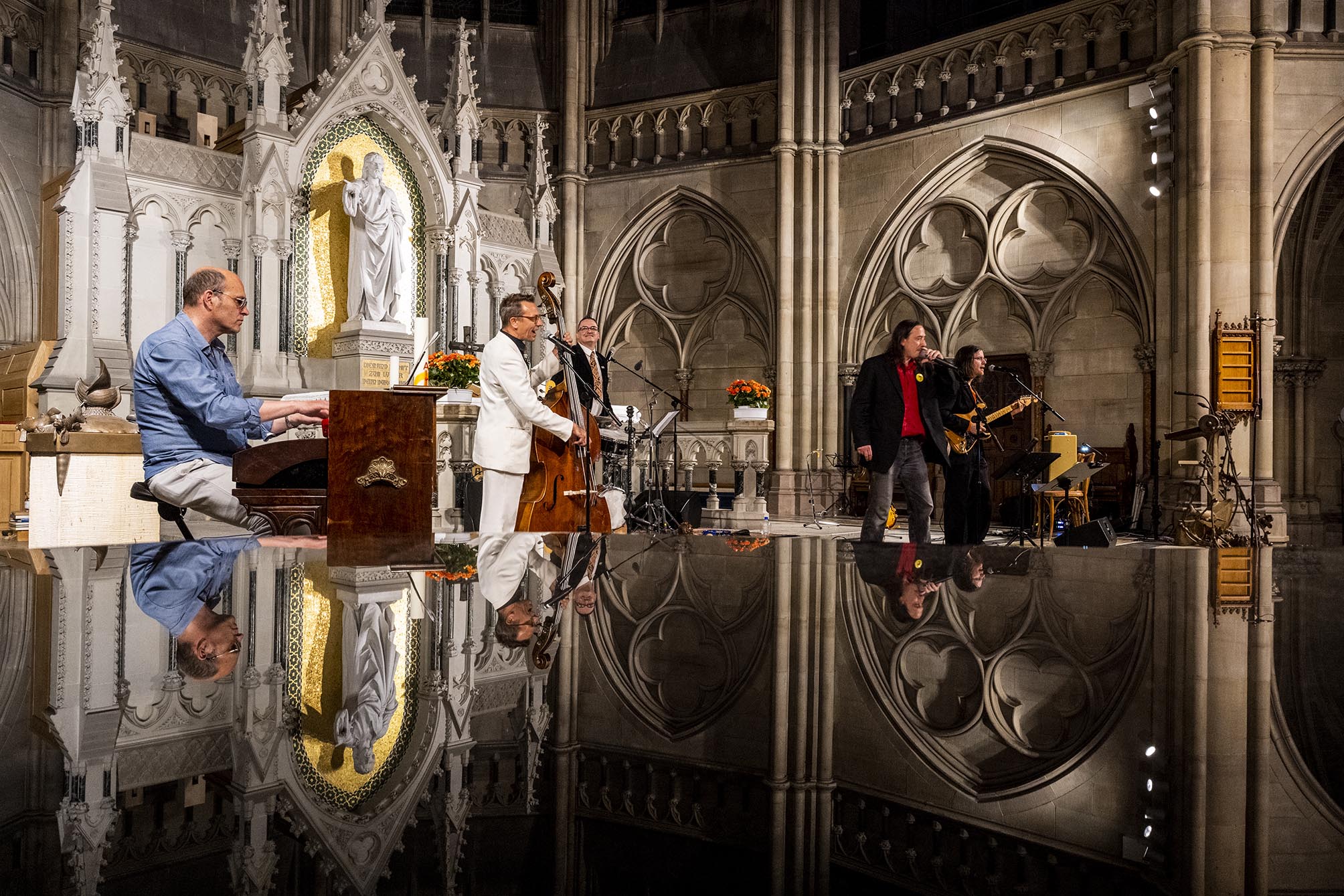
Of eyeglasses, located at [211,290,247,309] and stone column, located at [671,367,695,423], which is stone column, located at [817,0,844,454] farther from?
eyeglasses, located at [211,290,247,309]

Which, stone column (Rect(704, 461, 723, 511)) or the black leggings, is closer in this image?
the black leggings

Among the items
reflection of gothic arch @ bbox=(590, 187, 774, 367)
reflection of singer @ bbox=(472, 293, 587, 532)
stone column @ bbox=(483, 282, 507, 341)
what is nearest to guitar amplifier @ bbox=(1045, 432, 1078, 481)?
reflection of gothic arch @ bbox=(590, 187, 774, 367)

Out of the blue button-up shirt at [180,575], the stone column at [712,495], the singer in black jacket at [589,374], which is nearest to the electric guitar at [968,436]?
the singer in black jacket at [589,374]

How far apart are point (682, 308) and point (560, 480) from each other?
11.3 metres

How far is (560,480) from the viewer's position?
16.9 ft

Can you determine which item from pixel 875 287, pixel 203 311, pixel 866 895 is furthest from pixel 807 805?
pixel 875 287

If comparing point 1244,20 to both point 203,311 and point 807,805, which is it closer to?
point 203,311

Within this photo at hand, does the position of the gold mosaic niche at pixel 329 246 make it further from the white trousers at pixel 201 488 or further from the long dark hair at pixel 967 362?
the white trousers at pixel 201 488

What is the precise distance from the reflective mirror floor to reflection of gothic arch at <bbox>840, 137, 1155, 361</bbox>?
10.8 m

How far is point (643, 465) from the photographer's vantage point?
40.0ft

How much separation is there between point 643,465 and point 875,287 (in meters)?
4.68

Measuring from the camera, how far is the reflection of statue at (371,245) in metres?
11.3

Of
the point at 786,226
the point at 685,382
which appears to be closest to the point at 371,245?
the point at 786,226

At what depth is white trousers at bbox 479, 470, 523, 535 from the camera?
4.89 metres
